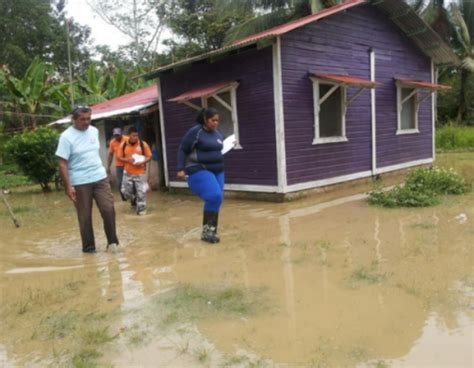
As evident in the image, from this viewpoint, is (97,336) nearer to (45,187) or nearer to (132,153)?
(132,153)

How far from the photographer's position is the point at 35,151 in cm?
1266

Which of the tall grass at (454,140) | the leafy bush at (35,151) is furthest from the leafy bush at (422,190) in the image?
the tall grass at (454,140)

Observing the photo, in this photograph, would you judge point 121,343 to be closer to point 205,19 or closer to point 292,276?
point 292,276

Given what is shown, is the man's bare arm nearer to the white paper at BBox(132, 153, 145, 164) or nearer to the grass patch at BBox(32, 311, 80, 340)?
the grass patch at BBox(32, 311, 80, 340)

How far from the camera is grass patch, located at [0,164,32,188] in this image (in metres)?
16.6

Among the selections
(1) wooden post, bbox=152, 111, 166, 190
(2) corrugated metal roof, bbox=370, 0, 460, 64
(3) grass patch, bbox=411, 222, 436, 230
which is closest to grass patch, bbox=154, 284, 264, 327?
(3) grass patch, bbox=411, 222, 436, 230

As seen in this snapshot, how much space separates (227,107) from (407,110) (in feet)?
18.7

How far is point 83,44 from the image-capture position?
3666 centimetres

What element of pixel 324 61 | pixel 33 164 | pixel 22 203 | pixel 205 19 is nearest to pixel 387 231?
pixel 324 61

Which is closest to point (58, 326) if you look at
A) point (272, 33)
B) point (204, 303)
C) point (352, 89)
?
point (204, 303)

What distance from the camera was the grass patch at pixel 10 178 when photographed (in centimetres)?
1662

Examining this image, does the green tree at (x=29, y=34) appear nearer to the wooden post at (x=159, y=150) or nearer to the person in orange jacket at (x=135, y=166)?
the wooden post at (x=159, y=150)

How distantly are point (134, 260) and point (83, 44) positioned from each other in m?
35.2

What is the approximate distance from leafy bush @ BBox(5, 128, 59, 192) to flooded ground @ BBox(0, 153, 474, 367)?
6305 mm
